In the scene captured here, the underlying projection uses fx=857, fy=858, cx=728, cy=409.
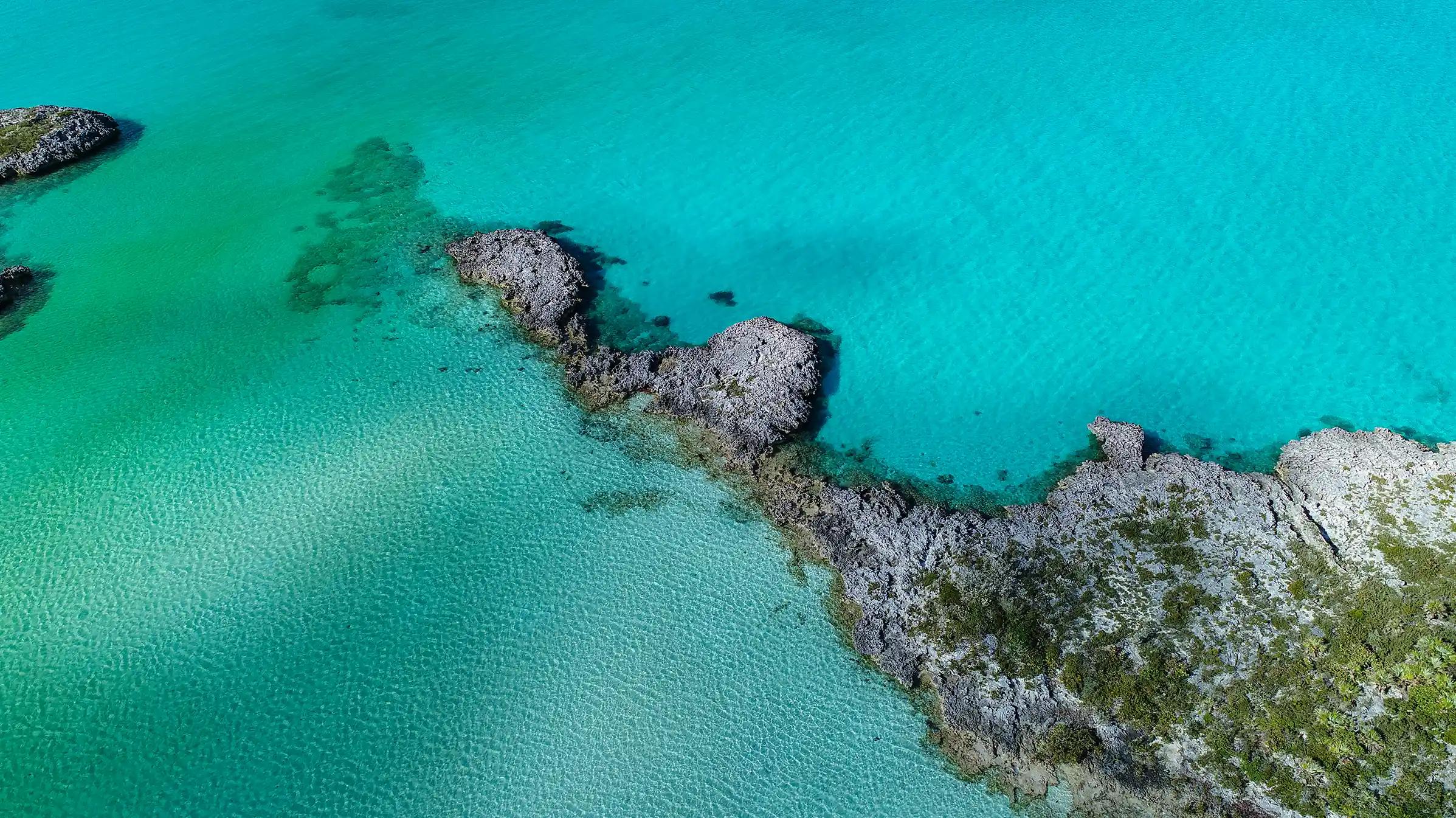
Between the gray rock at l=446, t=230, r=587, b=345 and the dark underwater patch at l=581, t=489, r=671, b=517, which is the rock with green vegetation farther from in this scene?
the gray rock at l=446, t=230, r=587, b=345

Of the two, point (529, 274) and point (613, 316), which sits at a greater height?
point (529, 274)

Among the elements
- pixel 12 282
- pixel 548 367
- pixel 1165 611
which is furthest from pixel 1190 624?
pixel 12 282

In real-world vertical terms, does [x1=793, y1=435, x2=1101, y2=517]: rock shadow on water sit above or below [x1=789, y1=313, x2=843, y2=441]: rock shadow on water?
below

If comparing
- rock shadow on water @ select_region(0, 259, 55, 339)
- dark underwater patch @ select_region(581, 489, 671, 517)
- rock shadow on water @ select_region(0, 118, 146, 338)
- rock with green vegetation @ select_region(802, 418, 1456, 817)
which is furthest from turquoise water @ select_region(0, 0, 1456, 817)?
rock with green vegetation @ select_region(802, 418, 1456, 817)

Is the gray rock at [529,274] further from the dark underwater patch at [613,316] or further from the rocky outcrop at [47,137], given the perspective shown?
the rocky outcrop at [47,137]

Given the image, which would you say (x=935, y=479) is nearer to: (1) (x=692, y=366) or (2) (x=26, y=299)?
(1) (x=692, y=366)

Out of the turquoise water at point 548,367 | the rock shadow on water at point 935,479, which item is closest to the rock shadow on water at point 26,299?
the turquoise water at point 548,367
